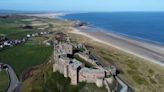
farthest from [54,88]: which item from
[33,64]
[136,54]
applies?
[136,54]

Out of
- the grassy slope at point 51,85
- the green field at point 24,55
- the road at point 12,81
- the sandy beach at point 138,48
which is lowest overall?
the sandy beach at point 138,48

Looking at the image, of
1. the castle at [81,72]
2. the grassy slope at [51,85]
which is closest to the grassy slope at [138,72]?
the castle at [81,72]

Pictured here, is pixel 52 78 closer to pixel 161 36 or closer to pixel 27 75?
pixel 27 75

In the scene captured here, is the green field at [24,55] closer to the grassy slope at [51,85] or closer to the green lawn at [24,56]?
the green lawn at [24,56]

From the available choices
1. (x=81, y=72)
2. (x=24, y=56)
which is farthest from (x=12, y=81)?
(x=24, y=56)

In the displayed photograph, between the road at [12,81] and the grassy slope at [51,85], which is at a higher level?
the grassy slope at [51,85]

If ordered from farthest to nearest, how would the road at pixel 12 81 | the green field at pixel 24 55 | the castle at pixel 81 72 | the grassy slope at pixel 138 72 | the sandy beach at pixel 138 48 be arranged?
the sandy beach at pixel 138 48 → the green field at pixel 24 55 → the grassy slope at pixel 138 72 → the road at pixel 12 81 → the castle at pixel 81 72

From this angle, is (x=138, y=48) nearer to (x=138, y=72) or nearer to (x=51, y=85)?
(x=138, y=72)

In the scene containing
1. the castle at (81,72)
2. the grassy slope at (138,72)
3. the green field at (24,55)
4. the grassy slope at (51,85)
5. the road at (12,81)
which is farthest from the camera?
the green field at (24,55)

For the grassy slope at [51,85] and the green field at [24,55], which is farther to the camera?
the green field at [24,55]
